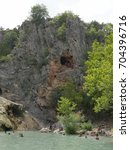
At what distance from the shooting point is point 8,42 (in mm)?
109688

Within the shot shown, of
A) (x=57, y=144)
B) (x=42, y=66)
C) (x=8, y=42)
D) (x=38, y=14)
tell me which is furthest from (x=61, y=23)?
(x=57, y=144)

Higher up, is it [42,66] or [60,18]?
[60,18]

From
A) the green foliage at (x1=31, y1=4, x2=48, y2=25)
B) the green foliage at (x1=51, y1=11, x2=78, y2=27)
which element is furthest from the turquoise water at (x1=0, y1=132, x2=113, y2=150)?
the green foliage at (x1=31, y1=4, x2=48, y2=25)

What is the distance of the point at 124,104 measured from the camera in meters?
5.50

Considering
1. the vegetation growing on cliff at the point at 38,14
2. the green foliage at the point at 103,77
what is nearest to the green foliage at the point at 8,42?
the vegetation growing on cliff at the point at 38,14

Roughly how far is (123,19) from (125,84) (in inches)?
34.8

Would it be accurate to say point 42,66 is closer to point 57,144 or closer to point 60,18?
point 60,18

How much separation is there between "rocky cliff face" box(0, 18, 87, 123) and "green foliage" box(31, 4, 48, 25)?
34.5 feet

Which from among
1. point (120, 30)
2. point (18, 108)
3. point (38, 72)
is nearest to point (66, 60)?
point (38, 72)

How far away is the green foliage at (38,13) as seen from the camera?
10331 centimetres

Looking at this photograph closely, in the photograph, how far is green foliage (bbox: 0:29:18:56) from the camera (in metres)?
107

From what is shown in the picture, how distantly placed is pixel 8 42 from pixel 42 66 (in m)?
25.6

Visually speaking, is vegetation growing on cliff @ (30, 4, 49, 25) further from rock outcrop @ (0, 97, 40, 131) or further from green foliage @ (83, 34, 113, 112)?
green foliage @ (83, 34, 113, 112)

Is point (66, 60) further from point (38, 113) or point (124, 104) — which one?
point (124, 104)
